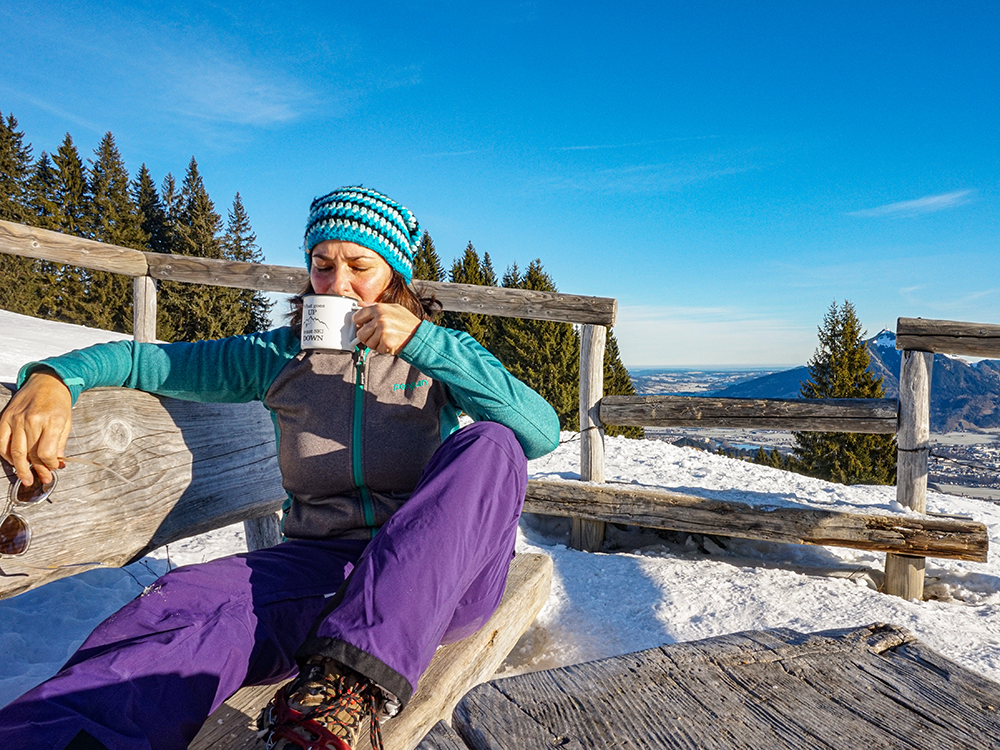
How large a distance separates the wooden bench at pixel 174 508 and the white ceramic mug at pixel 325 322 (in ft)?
1.89

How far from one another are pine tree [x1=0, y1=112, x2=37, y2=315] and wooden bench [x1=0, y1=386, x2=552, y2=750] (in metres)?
32.2

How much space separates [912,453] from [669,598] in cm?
189

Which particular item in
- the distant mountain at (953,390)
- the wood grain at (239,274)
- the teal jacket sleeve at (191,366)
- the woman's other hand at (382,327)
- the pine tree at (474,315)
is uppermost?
the pine tree at (474,315)

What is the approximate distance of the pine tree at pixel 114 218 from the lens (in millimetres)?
31859

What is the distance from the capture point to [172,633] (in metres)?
1.13

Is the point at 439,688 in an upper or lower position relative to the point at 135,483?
lower

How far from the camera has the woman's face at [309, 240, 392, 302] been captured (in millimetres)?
1823

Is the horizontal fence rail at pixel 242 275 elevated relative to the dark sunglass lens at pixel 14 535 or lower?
elevated

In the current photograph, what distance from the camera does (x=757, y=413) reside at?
409 cm

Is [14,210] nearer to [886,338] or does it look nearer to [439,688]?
[439,688]

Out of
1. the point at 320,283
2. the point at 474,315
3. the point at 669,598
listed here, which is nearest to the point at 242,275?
the point at 320,283

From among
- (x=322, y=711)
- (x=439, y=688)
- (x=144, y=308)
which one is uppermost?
(x=144, y=308)

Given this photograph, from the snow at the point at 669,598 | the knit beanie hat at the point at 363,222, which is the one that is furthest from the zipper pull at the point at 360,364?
the snow at the point at 669,598

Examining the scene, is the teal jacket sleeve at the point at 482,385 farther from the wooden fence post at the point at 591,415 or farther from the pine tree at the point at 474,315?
the pine tree at the point at 474,315
